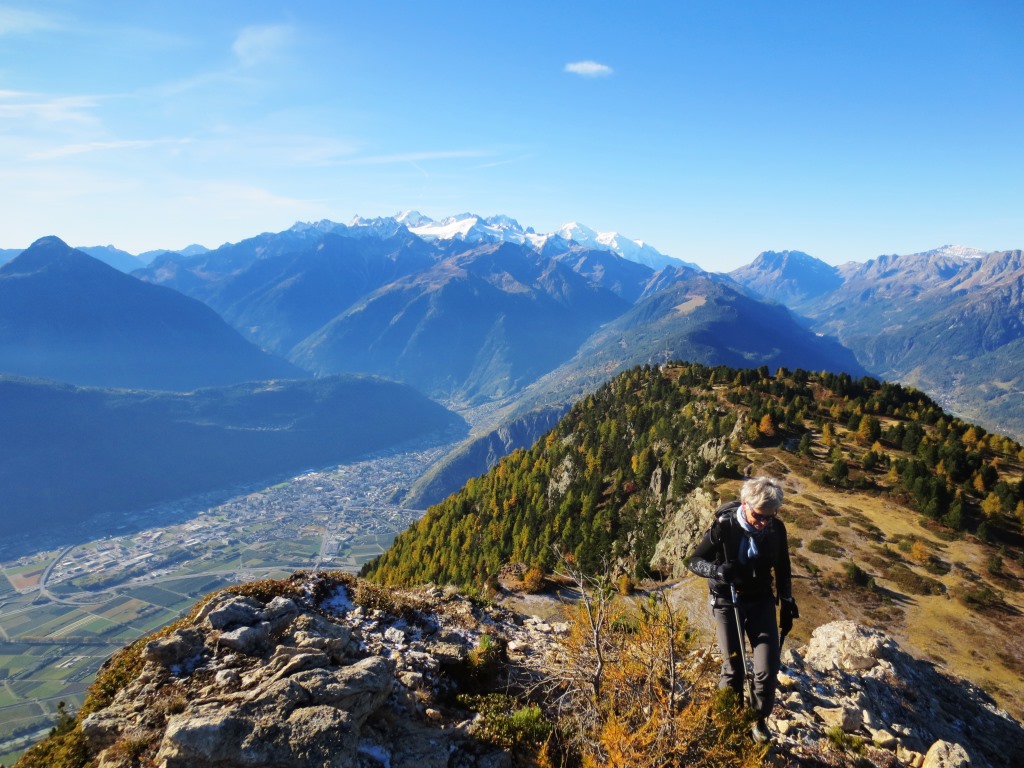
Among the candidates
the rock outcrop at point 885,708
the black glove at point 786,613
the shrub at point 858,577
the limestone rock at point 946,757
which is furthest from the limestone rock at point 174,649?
the shrub at point 858,577

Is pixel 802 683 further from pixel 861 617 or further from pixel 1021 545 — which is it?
pixel 1021 545

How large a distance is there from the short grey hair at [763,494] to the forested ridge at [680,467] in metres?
28.9

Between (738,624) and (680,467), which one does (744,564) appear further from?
(680,467)

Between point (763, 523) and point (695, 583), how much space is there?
2929 centimetres

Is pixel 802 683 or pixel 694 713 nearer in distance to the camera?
pixel 694 713

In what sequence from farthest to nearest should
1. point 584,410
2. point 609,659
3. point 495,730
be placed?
1. point 584,410
2. point 609,659
3. point 495,730

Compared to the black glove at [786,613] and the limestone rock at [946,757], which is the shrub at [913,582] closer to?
the limestone rock at [946,757]

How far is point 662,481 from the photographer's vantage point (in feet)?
207

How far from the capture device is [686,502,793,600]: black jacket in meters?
10.3

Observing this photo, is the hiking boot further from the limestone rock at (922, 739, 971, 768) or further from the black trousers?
the limestone rock at (922, 739, 971, 768)

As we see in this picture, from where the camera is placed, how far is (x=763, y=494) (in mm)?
10031

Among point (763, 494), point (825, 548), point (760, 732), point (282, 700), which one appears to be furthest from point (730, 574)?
point (825, 548)

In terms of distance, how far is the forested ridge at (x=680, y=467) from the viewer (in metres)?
46.8

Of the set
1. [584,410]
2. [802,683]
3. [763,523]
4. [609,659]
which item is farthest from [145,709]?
[584,410]
